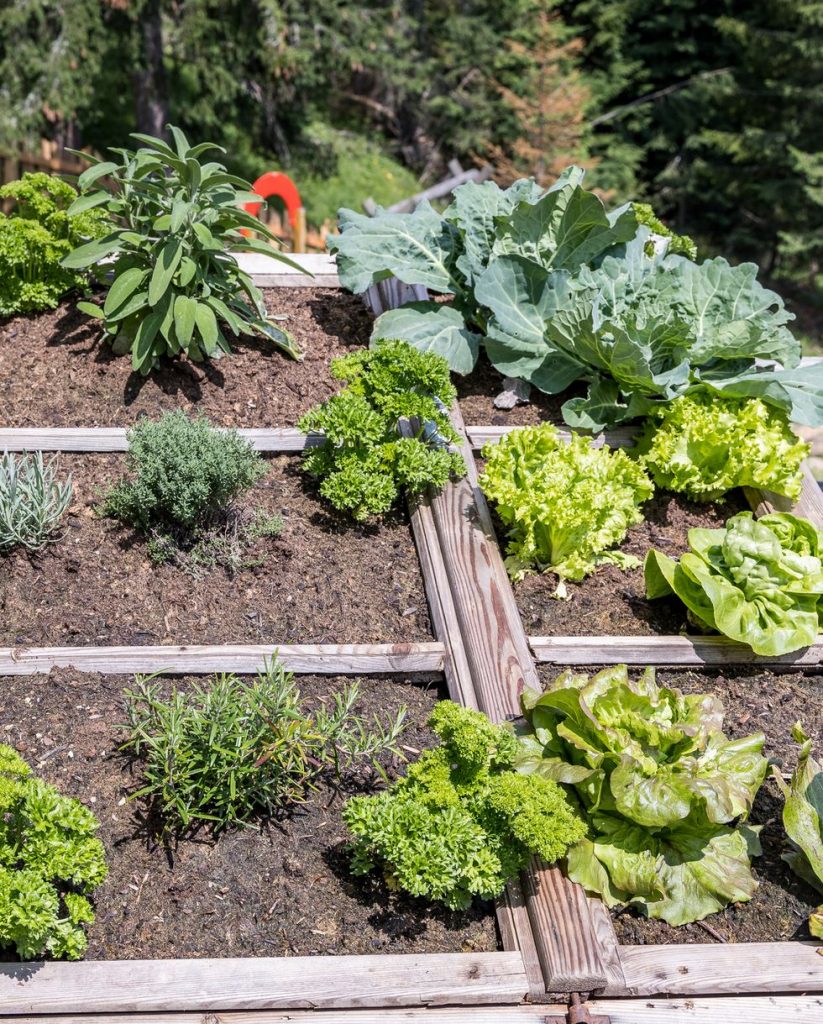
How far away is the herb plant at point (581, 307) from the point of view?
11.6 ft

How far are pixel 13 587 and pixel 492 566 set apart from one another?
4.94 ft

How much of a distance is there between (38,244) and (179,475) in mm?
1428

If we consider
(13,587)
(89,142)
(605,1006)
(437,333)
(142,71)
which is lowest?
(89,142)

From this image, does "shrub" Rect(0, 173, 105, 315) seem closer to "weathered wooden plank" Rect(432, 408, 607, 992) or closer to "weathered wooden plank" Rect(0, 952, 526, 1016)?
"weathered wooden plank" Rect(432, 408, 607, 992)

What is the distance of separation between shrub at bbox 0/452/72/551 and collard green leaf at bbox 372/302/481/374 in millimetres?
1353

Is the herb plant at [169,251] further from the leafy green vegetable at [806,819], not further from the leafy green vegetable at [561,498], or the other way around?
the leafy green vegetable at [806,819]

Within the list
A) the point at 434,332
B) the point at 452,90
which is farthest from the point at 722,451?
the point at 452,90

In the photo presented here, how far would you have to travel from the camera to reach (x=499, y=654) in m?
2.82

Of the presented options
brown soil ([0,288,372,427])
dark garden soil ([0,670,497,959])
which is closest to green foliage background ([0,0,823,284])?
brown soil ([0,288,372,427])

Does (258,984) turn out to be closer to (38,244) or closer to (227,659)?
(227,659)

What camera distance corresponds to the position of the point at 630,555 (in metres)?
3.30

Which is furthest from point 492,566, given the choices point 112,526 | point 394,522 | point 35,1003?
point 35,1003

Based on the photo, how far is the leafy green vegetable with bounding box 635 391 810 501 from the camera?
3408 millimetres

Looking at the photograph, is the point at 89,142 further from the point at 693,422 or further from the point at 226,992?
the point at 226,992
